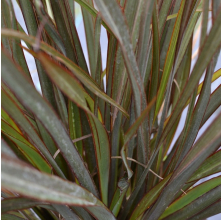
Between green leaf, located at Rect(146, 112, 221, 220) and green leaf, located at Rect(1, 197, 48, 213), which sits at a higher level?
green leaf, located at Rect(146, 112, 221, 220)

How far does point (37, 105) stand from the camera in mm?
157

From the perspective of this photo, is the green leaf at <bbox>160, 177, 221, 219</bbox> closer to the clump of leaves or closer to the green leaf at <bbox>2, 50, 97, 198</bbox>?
the clump of leaves

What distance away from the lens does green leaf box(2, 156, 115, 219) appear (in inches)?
5.3

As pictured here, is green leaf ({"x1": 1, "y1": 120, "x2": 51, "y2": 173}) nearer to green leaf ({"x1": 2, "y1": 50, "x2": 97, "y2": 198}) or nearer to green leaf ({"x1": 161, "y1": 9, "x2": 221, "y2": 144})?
green leaf ({"x1": 2, "y1": 50, "x2": 97, "y2": 198})

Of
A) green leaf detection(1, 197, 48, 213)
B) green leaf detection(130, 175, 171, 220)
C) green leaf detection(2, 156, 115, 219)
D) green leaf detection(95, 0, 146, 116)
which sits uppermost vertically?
green leaf detection(95, 0, 146, 116)

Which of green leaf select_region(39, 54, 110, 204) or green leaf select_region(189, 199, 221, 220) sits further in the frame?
green leaf select_region(189, 199, 221, 220)

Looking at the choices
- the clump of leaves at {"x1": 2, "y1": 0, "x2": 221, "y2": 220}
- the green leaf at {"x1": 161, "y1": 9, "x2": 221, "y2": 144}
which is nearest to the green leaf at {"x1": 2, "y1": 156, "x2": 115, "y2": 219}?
the clump of leaves at {"x1": 2, "y1": 0, "x2": 221, "y2": 220}

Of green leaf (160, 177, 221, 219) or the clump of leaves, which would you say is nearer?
the clump of leaves

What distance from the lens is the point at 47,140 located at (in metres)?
0.29

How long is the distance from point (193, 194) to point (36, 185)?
0.20 meters

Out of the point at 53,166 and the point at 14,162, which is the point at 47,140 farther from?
the point at 14,162

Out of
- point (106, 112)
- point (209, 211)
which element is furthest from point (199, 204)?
point (106, 112)

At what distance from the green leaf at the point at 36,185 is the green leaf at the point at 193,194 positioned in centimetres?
16

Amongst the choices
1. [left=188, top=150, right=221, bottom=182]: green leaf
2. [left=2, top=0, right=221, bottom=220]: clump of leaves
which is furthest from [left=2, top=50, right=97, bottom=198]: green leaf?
[left=188, top=150, right=221, bottom=182]: green leaf
